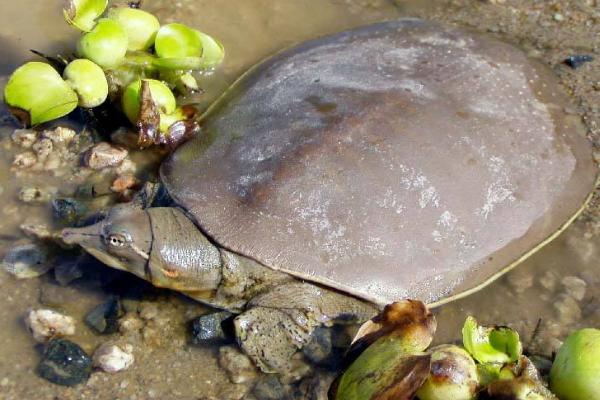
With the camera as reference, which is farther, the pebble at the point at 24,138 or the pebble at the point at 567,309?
the pebble at the point at 24,138

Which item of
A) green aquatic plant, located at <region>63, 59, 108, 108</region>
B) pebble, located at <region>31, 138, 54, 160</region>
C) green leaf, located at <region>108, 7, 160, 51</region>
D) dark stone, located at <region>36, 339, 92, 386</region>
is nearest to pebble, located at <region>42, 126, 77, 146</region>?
pebble, located at <region>31, 138, 54, 160</region>

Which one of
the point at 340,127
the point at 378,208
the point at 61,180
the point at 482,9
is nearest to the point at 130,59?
the point at 61,180

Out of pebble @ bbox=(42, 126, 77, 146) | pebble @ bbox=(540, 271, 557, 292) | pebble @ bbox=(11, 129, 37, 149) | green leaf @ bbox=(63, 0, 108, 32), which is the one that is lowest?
pebble @ bbox=(11, 129, 37, 149)

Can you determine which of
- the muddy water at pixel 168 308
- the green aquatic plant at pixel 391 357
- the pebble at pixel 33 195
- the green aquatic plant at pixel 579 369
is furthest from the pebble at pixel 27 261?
the green aquatic plant at pixel 579 369

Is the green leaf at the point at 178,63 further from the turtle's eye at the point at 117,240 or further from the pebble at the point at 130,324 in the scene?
the pebble at the point at 130,324

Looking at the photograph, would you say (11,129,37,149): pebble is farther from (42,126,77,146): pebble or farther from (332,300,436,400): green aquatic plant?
(332,300,436,400): green aquatic plant

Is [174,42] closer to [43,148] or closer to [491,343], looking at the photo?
[43,148]

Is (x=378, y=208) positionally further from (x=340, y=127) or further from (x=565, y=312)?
(x=565, y=312)
